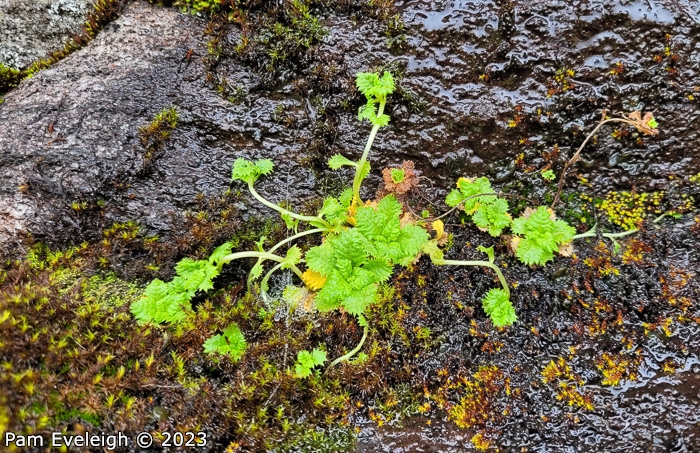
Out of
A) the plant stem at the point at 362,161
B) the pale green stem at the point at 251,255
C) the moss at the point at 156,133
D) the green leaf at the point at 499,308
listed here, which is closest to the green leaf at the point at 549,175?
the green leaf at the point at 499,308

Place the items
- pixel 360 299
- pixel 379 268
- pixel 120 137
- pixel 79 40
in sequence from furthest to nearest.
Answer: pixel 79 40, pixel 120 137, pixel 379 268, pixel 360 299

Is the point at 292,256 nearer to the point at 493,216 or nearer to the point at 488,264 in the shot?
the point at 488,264

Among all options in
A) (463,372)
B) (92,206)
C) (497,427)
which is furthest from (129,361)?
(497,427)

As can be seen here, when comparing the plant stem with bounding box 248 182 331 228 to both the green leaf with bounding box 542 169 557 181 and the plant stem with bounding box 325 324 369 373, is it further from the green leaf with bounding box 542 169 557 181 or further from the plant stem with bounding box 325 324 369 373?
the green leaf with bounding box 542 169 557 181

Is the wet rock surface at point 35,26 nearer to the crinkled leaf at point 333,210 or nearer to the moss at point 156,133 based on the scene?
the moss at point 156,133

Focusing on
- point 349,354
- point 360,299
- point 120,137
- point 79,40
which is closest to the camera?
point 360,299

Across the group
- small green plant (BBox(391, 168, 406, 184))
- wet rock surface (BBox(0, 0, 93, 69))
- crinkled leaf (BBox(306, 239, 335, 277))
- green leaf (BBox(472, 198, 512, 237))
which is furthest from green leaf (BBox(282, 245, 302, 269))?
wet rock surface (BBox(0, 0, 93, 69))

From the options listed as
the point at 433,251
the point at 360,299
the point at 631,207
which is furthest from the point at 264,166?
the point at 631,207
